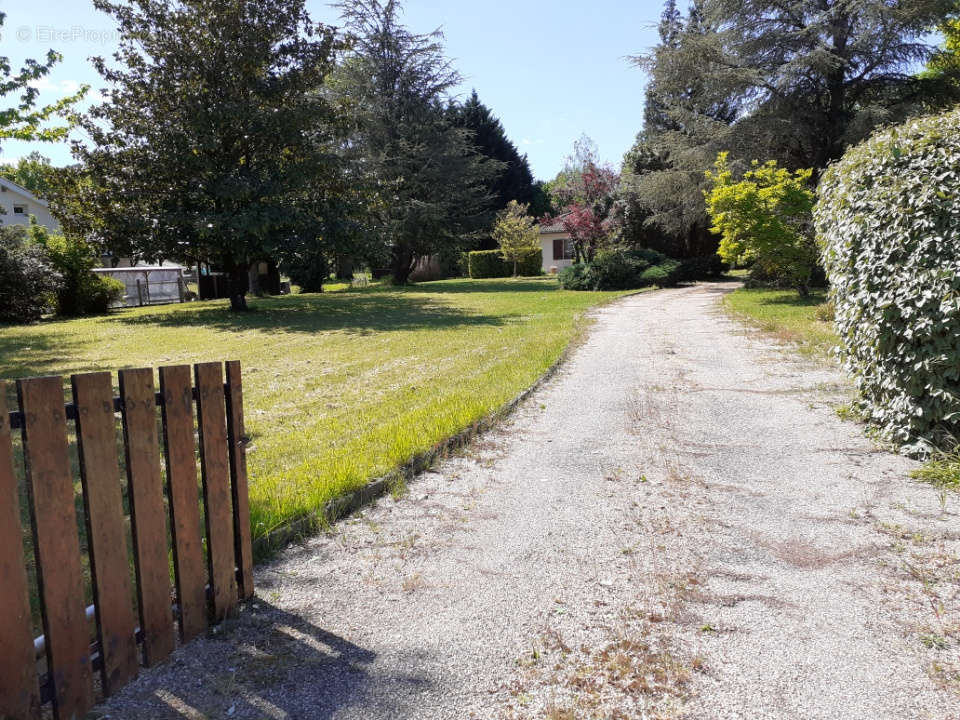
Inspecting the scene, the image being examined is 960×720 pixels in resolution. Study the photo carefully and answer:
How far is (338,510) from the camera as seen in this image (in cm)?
397

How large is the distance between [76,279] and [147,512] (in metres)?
22.2

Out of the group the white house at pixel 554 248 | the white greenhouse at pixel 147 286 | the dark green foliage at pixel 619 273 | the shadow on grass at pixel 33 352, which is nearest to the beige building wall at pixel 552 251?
the white house at pixel 554 248

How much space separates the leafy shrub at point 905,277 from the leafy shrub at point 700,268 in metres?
22.6

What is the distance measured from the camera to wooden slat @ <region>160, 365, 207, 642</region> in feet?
8.28

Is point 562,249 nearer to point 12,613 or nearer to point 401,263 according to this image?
point 401,263

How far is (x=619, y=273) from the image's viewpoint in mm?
25203

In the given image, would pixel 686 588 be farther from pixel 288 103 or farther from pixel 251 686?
pixel 288 103

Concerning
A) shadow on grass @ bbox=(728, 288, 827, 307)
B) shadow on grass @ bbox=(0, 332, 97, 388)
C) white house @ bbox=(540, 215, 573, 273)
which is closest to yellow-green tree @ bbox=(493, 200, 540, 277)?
white house @ bbox=(540, 215, 573, 273)

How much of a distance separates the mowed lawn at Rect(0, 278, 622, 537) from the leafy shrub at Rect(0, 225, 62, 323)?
83 centimetres

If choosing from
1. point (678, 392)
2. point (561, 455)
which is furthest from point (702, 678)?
point (678, 392)

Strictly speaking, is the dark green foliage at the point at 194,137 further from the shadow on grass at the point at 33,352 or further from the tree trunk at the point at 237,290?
the shadow on grass at the point at 33,352

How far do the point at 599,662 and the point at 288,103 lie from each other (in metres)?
20.2

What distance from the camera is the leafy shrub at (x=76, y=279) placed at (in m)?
20.3

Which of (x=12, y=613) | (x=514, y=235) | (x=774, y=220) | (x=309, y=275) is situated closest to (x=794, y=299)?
(x=774, y=220)
